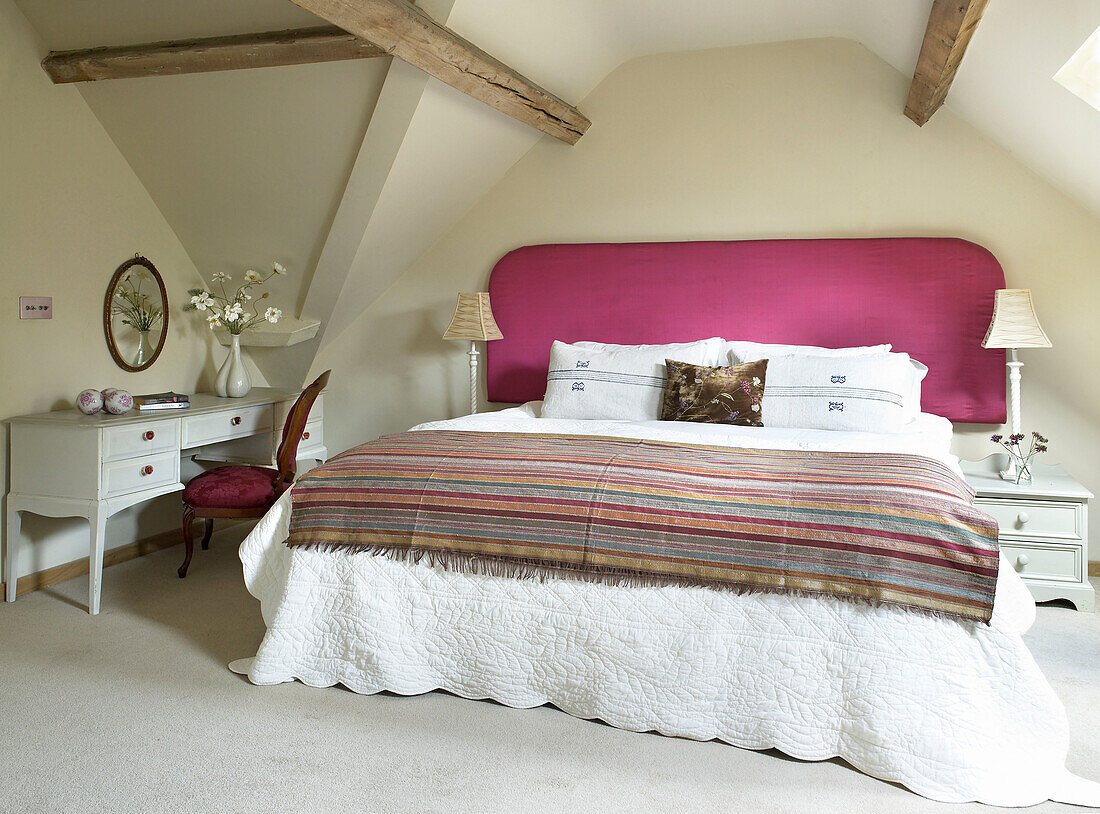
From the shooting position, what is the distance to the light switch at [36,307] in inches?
125

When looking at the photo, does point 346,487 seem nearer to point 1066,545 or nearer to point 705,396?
point 705,396

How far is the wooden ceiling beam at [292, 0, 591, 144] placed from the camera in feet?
8.32

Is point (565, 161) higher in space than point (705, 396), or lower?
higher

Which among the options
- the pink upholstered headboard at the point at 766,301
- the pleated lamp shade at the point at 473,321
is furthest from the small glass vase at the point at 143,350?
the pink upholstered headboard at the point at 766,301

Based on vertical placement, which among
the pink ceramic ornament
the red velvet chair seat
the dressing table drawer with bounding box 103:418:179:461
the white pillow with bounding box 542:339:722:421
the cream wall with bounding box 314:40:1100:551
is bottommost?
the red velvet chair seat

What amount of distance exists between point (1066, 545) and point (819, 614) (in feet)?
5.27

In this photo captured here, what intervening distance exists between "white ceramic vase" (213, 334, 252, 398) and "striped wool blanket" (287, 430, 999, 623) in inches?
62.6

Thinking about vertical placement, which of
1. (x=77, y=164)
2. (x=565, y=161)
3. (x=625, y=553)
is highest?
(x=565, y=161)

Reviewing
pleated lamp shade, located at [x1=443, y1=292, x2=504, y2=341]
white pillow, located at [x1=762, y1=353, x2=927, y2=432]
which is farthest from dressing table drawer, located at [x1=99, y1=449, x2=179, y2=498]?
white pillow, located at [x1=762, y1=353, x2=927, y2=432]

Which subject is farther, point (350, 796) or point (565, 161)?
point (565, 161)

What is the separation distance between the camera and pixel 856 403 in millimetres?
3186

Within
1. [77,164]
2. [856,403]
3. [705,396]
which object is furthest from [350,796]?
[77,164]

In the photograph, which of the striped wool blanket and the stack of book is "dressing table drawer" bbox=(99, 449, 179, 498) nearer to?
the stack of book

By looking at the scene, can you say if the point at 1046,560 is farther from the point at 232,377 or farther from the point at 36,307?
the point at 36,307
